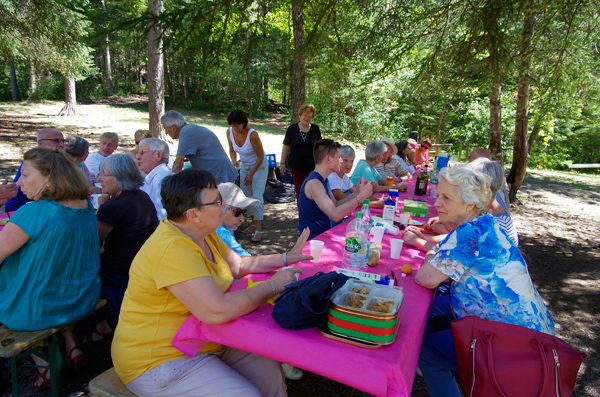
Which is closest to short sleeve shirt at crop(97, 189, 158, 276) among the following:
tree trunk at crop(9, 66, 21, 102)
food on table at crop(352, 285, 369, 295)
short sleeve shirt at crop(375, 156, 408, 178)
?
food on table at crop(352, 285, 369, 295)

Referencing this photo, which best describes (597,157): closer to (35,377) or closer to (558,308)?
(558,308)

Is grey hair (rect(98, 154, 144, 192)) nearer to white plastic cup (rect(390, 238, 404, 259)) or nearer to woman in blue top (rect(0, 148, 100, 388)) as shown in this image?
woman in blue top (rect(0, 148, 100, 388))

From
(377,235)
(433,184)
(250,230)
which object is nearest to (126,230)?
(377,235)

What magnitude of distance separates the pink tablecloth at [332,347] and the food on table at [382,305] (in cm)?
13

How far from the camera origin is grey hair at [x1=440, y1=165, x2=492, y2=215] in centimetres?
203

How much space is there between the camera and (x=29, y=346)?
1.96m

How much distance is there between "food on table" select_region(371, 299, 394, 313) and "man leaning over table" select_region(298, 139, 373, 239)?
4.86 ft

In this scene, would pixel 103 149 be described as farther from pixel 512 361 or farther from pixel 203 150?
pixel 512 361

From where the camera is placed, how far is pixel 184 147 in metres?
4.46

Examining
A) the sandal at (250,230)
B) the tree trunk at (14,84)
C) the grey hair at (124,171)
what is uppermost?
the tree trunk at (14,84)

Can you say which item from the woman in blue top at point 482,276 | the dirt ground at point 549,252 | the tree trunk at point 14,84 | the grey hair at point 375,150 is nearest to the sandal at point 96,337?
the dirt ground at point 549,252

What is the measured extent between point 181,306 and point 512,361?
1528mm

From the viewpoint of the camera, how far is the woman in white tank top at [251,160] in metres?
5.00

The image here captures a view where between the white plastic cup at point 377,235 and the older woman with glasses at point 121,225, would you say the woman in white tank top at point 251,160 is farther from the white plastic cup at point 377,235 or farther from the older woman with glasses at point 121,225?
the white plastic cup at point 377,235
